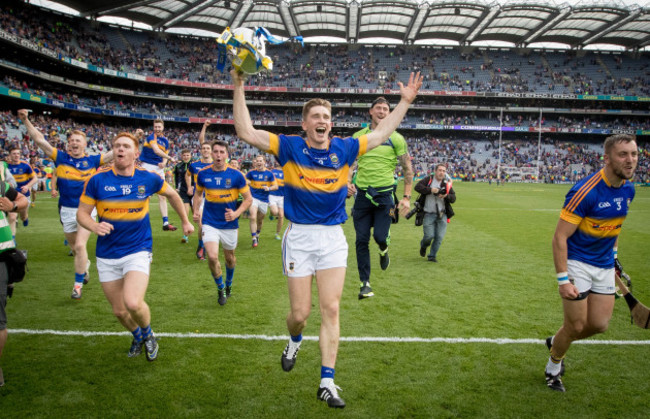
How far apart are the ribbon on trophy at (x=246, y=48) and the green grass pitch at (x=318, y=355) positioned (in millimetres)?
2994

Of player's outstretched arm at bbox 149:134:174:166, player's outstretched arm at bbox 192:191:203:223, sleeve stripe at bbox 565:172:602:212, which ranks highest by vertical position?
player's outstretched arm at bbox 149:134:174:166

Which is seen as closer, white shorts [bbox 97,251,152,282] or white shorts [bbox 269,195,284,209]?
white shorts [bbox 97,251,152,282]

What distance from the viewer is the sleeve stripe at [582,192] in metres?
3.78

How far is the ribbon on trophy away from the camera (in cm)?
334

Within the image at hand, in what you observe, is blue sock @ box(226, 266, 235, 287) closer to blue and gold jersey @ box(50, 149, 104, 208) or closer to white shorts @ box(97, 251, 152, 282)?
white shorts @ box(97, 251, 152, 282)

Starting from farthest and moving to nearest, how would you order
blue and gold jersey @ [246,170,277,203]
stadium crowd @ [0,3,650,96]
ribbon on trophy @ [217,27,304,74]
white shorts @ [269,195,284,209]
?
1. stadium crowd @ [0,3,650,96]
2. white shorts @ [269,195,284,209]
3. blue and gold jersey @ [246,170,277,203]
4. ribbon on trophy @ [217,27,304,74]

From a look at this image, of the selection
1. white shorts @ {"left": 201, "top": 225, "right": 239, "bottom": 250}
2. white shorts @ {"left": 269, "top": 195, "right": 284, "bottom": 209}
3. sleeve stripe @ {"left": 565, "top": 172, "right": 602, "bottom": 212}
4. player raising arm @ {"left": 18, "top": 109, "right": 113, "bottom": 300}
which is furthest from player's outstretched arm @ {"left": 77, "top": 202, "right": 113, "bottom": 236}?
white shorts @ {"left": 269, "top": 195, "right": 284, "bottom": 209}

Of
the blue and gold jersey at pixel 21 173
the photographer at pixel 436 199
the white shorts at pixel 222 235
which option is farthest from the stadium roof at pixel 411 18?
the white shorts at pixel 222 235

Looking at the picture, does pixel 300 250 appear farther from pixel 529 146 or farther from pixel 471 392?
pixel 529 146

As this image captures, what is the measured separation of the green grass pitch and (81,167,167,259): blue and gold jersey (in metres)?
1.29

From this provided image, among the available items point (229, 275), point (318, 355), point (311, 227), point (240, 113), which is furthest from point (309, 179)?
point (229, 275)

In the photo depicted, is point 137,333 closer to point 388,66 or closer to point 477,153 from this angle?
point 477,153

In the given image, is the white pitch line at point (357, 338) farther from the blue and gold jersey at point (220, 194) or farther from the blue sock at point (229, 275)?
the blue and gold jersey at point (220, 194)

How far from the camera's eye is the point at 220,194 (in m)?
6.76
